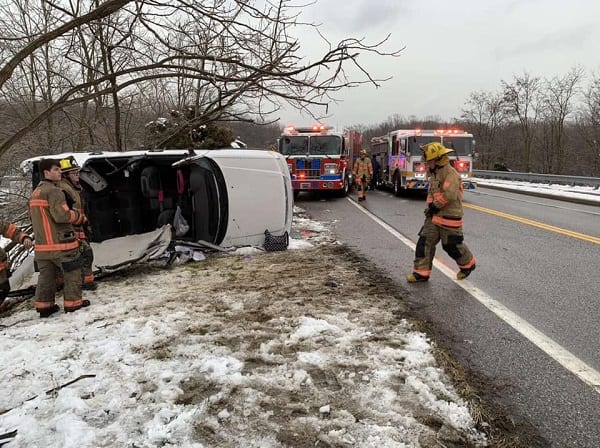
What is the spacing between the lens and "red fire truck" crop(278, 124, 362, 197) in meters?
15.1

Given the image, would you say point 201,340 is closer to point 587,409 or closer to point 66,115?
point 587,409

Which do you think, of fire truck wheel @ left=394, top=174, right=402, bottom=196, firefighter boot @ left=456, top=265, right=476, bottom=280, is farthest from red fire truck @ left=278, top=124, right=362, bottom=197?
firefighter boot @ left=456, top=265, right=476, bottom=280

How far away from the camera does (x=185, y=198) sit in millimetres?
6867

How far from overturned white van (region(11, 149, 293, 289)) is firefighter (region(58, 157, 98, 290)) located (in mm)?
840

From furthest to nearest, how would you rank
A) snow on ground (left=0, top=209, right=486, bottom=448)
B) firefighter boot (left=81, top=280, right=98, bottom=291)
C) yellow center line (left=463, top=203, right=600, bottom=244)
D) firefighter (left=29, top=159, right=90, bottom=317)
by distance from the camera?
yellow center line (left=463, top=203, right=600, bottom=244) < firefighter boot (left=81, top=280, right=98, bottom=291) < firefighter (left=29, top=159, right=90, bottom=317) < snow on ground (left=0, top=209, right=486, bottom=448)

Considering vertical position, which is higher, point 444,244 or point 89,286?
point 444,244

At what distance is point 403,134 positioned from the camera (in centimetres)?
1546

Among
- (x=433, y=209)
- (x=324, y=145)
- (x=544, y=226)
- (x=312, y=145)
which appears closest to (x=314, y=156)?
(x=312, y=145)

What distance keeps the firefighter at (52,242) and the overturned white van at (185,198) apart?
1644mm

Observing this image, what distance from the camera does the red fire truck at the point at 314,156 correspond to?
1513 centimetres

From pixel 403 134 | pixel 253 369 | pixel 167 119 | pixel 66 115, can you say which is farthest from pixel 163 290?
pixel 403 134

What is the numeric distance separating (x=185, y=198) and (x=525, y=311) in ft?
16.7

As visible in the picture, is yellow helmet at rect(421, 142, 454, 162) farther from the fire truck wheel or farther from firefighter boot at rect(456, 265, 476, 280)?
the fire truck wheel

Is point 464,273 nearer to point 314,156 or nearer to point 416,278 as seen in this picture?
point 416,278
